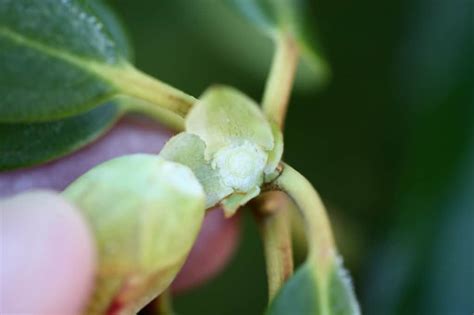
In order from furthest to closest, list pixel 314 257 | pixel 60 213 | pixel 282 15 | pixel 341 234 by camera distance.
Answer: pixel 341 234, pixel 282 15, pixel 314 257, pixel 60 213

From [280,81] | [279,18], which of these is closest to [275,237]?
[280,81]

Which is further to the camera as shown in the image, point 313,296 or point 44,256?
point 313,296

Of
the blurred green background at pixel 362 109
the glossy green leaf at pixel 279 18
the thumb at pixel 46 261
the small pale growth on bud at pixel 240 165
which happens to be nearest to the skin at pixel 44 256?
the thumb at pixel 46 261

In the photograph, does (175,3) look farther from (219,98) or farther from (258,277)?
(219,98)

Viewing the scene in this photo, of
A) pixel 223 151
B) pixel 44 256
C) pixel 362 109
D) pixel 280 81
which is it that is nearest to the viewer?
pixel 44 256

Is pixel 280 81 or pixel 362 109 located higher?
pixel 280 81

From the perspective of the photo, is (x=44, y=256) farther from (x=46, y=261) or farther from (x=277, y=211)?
(x=277, y=211)

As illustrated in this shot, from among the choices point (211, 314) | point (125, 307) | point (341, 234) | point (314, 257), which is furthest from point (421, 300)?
point (125, 307)

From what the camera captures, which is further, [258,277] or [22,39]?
[258,277]

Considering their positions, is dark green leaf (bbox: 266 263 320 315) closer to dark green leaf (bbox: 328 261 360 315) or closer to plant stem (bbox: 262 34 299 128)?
dark green leaf (bbox: 328 261 360 315)
